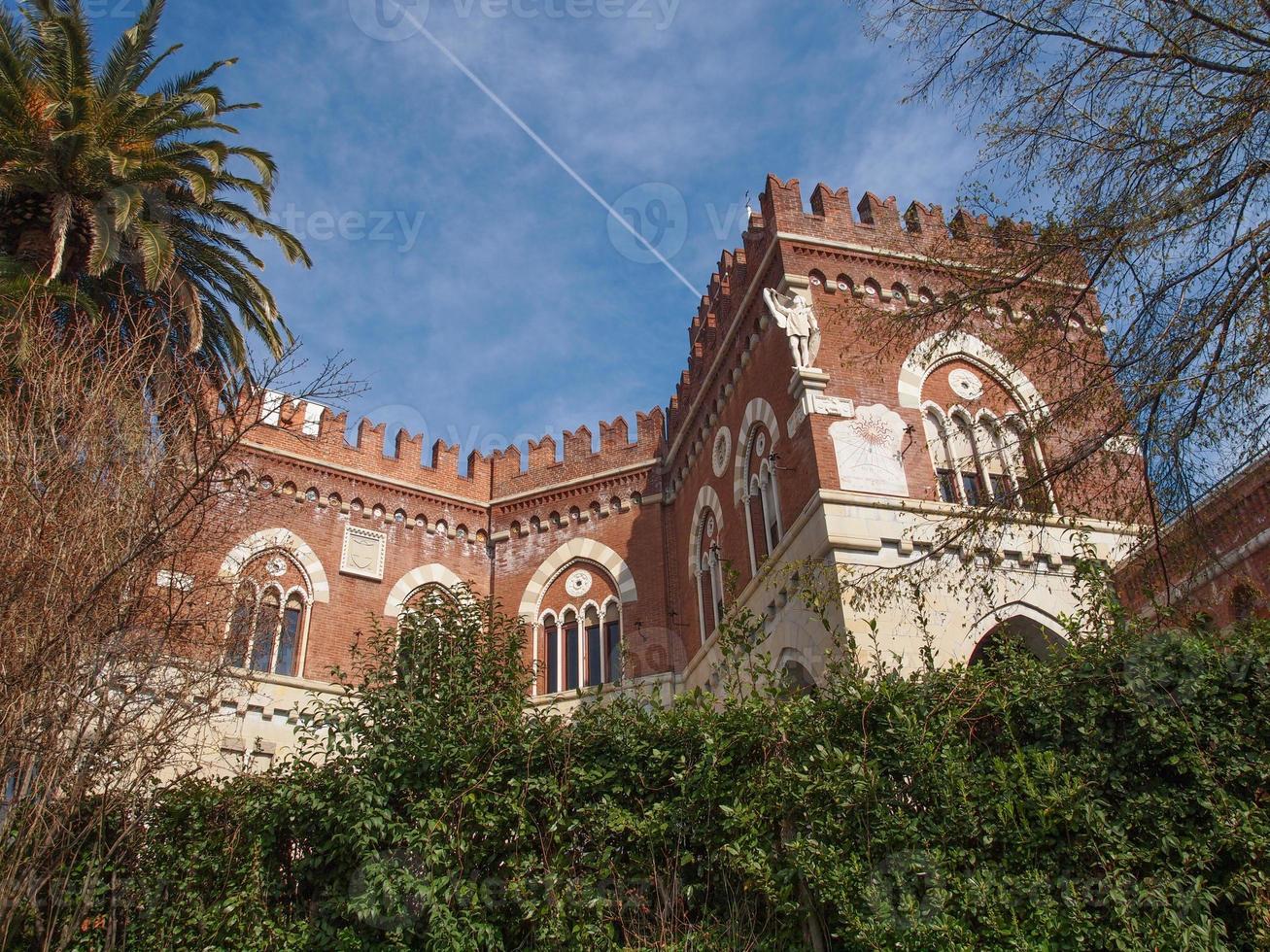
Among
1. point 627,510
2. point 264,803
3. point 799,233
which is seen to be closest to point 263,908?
point 264,803

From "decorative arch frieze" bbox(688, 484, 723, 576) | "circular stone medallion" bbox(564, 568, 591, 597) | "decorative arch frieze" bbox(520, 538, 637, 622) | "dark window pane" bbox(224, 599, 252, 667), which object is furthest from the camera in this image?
"circular stone medallion" bbox(564, 568, 591, 597)

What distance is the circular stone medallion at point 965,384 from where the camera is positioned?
14703 mm

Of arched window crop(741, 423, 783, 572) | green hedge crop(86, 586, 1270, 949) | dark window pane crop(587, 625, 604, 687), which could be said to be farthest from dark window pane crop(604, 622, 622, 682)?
green hedge crop(86, 586, 1270, 949)

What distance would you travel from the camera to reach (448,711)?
812cm

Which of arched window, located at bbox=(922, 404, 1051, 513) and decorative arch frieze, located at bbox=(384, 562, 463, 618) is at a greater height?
decorative arch frieze, located at bbox=(384, 562, 463, 618)

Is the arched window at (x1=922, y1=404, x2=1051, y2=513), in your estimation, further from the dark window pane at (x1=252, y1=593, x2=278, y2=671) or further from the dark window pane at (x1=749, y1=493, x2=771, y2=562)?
the dark window pane at (x1=252, y1=593, x2=278, y2=671)

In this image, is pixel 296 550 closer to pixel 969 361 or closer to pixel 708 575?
pixel 708 575

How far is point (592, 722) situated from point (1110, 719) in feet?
12.2

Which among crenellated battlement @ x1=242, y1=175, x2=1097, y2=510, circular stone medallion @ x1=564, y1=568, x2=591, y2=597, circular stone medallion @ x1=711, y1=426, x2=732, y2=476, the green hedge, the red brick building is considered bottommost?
the green hedge

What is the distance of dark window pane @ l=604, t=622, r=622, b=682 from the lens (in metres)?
19.3

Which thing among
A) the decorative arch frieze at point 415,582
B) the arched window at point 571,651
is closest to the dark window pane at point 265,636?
the decorative arch frieze at point 415,582

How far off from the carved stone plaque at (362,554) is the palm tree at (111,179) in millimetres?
6148

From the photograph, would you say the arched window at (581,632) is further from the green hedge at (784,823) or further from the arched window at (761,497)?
the green hedge at (784,823)

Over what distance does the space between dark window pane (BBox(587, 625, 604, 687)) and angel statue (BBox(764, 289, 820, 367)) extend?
8053 millimetres
